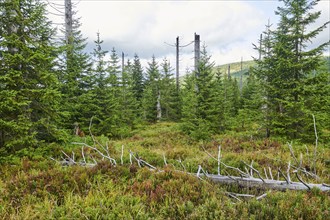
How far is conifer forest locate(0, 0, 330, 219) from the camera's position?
448 centimetres

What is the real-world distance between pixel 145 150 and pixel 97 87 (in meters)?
7.12

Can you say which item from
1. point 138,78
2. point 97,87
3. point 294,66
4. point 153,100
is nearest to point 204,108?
point 294,66

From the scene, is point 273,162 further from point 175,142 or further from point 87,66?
point 87,66

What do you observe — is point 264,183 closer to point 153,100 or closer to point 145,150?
point 145,150

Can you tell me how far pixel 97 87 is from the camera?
50.0 ft

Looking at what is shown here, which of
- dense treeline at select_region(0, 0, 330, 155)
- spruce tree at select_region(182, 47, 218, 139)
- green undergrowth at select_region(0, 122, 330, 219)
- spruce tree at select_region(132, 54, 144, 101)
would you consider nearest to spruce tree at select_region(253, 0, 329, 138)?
dense treeline at select_region(0, 0, 330, 155)

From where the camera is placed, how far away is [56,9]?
14086 mm

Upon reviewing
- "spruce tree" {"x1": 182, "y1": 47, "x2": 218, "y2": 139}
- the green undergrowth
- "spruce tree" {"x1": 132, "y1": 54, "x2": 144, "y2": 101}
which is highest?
"spruce tree" {"x1": 132, "y1": 54, "x2": 144, "y2": 101}

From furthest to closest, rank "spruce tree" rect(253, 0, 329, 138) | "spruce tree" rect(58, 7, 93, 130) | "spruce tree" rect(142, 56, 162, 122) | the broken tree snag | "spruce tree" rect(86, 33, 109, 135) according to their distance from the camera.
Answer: "spruce tree" rect(142, 56, 162, 122)
"spruce tree" rect(86, 33, 109, 135)
"spruce tree" rect(58, 7, 93, 130)
"spruce tree" rect(253, 0, 329, 138)
the broken tree snag

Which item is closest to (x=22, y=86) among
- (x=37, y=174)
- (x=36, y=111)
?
(x=36, y=111)

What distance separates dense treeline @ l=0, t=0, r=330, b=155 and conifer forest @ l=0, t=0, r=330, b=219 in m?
0.06

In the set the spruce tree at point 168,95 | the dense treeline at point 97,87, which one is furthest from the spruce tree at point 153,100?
the dense treeline at point 97,87

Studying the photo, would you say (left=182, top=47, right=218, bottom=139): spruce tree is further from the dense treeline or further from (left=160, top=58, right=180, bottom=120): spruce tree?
(left=160, top=58, right=180, bottom=120): spruce tree

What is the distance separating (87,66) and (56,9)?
12.8ft
